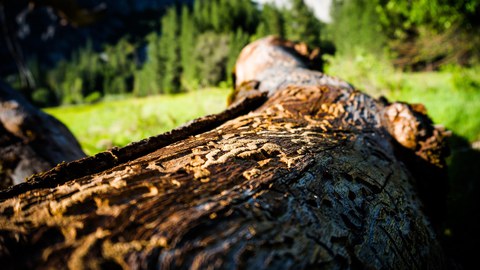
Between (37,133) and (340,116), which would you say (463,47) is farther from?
(37,133)

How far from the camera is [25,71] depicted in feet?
12.6

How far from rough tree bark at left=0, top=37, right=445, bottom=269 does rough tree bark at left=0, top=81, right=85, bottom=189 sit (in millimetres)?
1529

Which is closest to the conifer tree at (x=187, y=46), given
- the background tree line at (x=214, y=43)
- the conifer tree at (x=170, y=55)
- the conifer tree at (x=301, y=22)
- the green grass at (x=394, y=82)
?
the background tree line at (x=214, y=43)

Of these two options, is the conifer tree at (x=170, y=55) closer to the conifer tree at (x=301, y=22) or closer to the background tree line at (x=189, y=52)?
the background tree line at (x=189, y=52)

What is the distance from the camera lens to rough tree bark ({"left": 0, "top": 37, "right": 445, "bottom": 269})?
0.53m

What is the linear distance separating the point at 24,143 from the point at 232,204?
2.13 metres

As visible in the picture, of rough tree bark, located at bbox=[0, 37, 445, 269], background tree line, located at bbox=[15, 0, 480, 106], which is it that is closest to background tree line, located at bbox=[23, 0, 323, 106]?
background tree line, located at bbox=[15, 0, 480, 106]

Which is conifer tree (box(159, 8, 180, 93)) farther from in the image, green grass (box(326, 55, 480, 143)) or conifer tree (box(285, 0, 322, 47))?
green grass (box(326, 55, 480, 143))

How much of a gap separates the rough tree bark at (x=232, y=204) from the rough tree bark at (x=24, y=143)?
60.2 inches

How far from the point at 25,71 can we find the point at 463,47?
10.2 m

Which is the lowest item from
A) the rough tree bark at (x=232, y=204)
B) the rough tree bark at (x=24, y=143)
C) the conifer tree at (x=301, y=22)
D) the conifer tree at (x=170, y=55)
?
the conifer tree at (x=170, y=55)

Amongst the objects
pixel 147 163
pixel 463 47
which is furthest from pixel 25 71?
pixel 463 47

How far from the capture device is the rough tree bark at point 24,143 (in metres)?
1.95

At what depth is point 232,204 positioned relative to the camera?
65 centimetres
